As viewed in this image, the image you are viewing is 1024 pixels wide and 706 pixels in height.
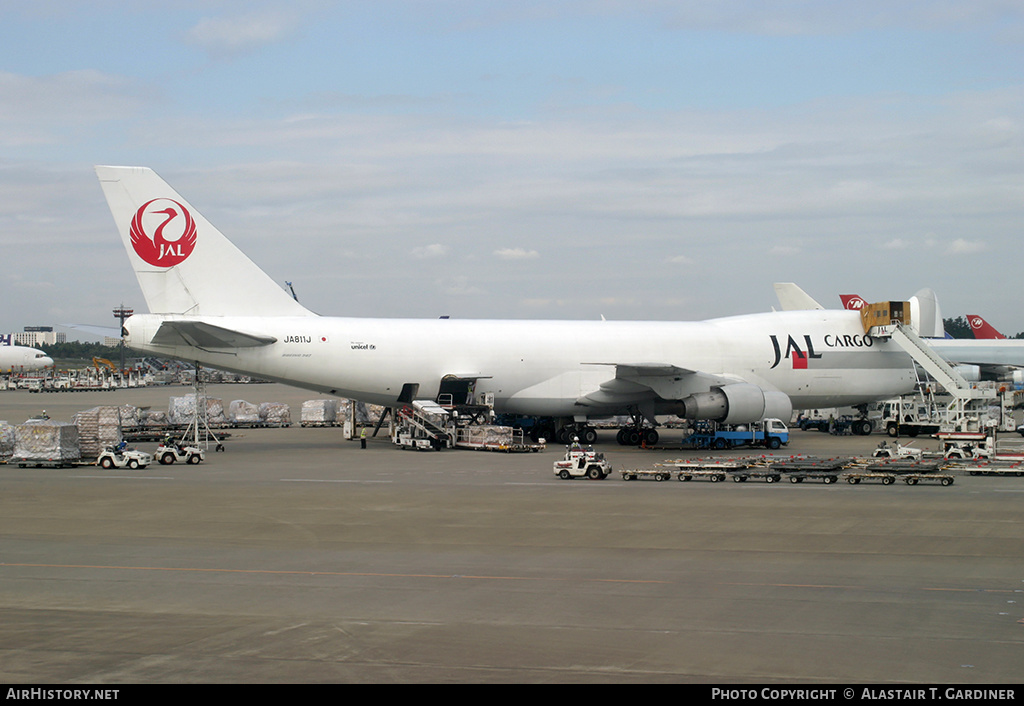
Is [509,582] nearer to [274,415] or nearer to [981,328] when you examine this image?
[274,415]

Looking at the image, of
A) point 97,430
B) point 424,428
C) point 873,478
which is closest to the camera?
point 873,478

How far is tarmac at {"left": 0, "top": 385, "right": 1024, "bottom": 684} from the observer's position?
901cm

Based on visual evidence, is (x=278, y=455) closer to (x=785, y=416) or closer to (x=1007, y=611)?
(x=785, y=416)

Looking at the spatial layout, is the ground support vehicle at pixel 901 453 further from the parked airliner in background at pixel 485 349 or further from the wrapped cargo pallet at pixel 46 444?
the wrapped cargo pallet at pixel 46 444

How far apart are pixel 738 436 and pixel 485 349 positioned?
33.5 ft

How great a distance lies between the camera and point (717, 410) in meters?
34.4

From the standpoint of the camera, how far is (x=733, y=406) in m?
34.2

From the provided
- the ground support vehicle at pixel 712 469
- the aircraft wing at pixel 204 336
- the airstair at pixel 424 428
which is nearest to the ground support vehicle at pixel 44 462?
the aircraft wing at pixel 204 336

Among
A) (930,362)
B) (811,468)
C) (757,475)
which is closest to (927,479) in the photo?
(811,468)

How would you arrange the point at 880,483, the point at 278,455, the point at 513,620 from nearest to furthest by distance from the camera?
the point at 513,620
the point at 880,483
the point at 278,455

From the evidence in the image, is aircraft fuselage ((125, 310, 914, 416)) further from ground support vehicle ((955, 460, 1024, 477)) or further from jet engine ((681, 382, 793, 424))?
ground support vehicle ((955, 460, 1024, 477))

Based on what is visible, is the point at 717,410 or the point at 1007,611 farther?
the point at 717,410
